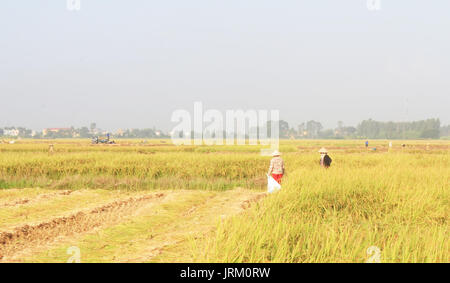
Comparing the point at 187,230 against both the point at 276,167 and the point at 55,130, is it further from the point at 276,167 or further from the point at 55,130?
the point at 55,130

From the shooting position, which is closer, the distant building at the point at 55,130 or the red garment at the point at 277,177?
the red garment at the point at 277,177

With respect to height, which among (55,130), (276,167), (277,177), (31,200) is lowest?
(31,200)

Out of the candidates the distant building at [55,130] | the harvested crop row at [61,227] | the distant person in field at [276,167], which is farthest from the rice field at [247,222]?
the distant building at [55,130]

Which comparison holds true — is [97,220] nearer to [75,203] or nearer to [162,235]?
[162,235]

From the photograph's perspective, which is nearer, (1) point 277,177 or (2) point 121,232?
(2) point 121,232

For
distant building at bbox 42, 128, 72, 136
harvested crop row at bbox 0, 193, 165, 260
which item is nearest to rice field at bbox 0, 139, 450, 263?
harvested crop row at bbox 0, 193, 165, 260

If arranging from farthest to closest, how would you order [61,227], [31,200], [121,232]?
[31,200] → [61,227] → [121,232]

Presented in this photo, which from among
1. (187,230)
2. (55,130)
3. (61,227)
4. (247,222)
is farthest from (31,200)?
(55,130)

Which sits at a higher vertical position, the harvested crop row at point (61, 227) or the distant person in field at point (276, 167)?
the distant person in field at point (276, 167)

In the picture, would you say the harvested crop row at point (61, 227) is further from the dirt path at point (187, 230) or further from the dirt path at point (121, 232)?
the dirt path at point (187, 230)

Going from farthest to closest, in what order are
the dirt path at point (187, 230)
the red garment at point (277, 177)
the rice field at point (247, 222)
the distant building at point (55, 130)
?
1. the distant building at point (55, 130)
2. the red garment at point (277, 177)
3. the dirt path at point (187, 230)
4. the rice field at point (247, 222)

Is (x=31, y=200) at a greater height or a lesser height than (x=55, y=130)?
lesser
